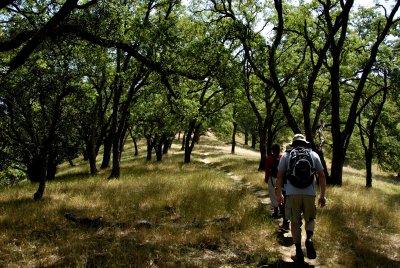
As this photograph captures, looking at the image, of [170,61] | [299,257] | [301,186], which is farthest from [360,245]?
[170,61]

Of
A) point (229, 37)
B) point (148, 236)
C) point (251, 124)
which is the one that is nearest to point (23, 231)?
point (148, 236)

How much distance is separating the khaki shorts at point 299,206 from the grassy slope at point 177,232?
864mm

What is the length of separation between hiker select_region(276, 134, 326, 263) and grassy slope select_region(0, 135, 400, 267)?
0.64 metres

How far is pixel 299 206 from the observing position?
607 cm

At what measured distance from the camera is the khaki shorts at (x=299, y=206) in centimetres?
600

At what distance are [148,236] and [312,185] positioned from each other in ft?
11.7

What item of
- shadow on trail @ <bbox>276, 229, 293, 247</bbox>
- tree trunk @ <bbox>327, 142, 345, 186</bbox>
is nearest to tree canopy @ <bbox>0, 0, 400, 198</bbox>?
tree trunk @ <bbox>327, 142, 345, 186</bbox>

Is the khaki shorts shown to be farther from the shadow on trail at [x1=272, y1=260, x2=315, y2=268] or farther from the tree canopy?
the tree canopy

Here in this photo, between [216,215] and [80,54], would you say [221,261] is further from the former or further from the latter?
[80,54]

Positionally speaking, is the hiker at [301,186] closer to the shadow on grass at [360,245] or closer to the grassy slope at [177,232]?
the grassy slope at [177,232]

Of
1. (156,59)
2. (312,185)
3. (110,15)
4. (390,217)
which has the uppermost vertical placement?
(110,15)

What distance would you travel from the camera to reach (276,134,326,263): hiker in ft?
19.4

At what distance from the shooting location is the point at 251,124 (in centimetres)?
5162

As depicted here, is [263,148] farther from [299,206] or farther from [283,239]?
[299,206]
